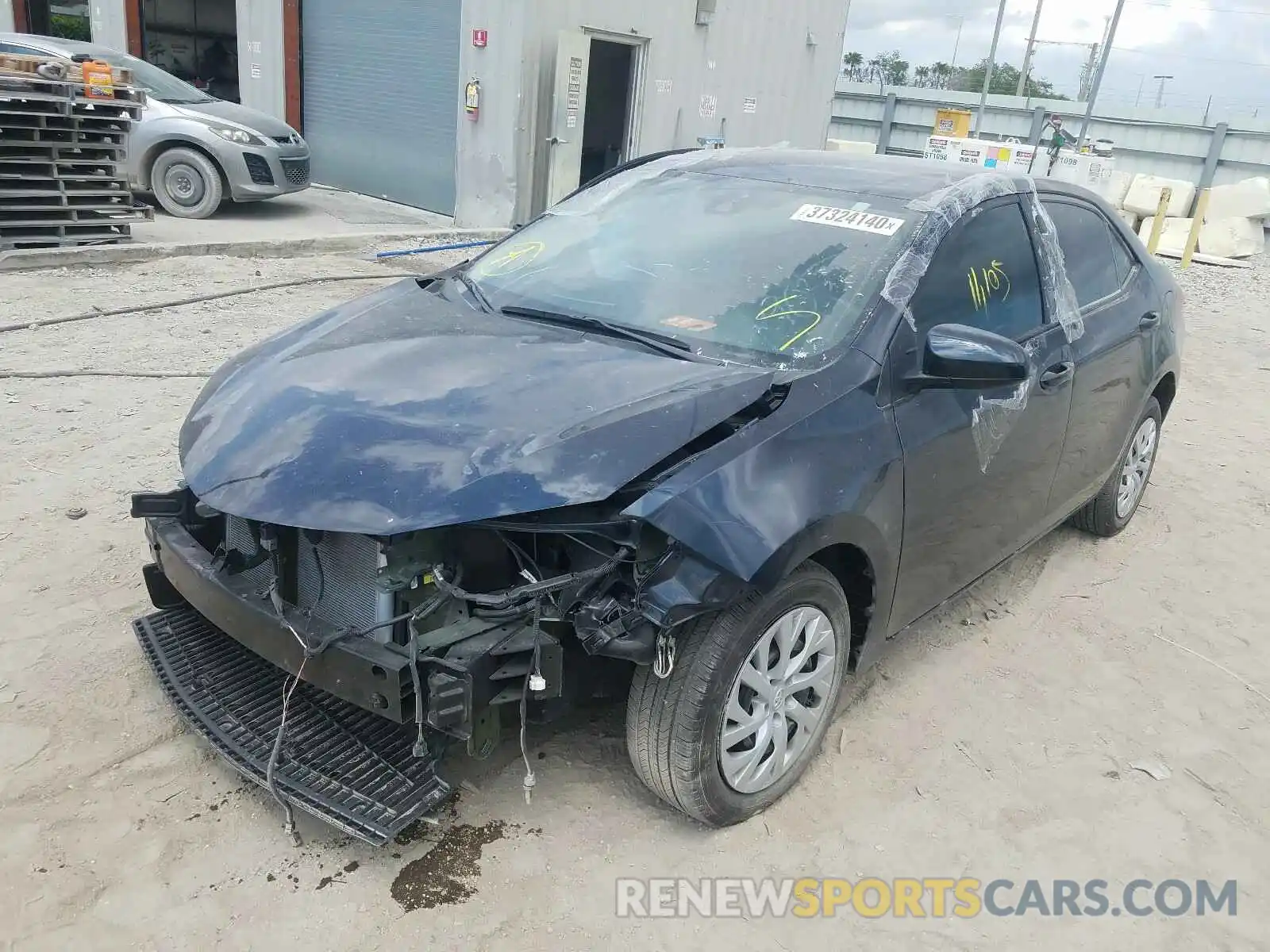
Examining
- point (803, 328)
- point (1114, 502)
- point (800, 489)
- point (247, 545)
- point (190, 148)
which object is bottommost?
point (1114, 502)

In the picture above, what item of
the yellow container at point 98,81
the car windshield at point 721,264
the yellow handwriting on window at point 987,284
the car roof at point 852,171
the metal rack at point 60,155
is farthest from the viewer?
the yellow container at point 98,81

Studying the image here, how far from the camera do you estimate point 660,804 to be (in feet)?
9.25

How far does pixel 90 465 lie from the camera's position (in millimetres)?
4609

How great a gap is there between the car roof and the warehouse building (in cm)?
851

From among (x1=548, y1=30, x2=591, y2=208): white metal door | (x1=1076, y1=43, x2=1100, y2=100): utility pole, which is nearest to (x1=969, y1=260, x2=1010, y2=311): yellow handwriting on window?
(x1=548, y1=30, x2=591, y2=208): white metal door

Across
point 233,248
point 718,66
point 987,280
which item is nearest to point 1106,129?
point 718,66

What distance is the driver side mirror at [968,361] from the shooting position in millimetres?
2846

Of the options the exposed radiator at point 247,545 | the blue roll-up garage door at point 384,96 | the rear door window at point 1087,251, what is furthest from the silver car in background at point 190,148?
the rear door window at point 1087,251

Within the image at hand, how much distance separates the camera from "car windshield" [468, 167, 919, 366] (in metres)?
2.97

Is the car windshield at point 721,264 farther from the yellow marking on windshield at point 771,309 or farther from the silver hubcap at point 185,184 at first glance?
the silver hubcap at point 185,184

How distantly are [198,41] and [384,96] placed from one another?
8281 mm

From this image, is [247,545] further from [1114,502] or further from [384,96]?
[384,96]

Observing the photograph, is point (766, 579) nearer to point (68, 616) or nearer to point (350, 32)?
point (68, 616)

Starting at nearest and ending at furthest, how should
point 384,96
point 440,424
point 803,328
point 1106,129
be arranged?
point 440,424, point 803,328, point 384,96, point 1106,129
